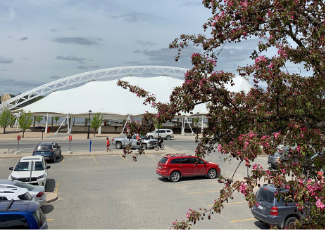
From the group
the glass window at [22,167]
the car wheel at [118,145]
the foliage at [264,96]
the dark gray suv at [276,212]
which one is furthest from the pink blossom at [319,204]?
the car wheel at [118,145]

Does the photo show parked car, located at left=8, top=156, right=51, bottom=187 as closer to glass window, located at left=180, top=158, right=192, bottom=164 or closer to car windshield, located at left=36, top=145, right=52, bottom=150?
car windshield, located at left=36, top=145, right=52, bottom=150

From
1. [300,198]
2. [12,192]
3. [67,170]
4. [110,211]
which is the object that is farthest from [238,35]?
[67,170]

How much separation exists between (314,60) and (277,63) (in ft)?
2.39

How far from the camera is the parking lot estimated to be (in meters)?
9.60

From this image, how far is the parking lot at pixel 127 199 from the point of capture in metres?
9.60

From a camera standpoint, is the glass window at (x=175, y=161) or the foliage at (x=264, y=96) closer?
the foliage at (x=264, y=96)

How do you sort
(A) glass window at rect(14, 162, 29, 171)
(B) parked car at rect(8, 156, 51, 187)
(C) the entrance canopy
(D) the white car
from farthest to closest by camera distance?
(C) the entrance canopy < (A) glass window at rect(14, 162, 29, 171) < (B) parked car at rect(8, 156, 51, 187) < (D) the white car

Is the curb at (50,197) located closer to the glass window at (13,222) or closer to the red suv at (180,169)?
the glass window at (13,222)

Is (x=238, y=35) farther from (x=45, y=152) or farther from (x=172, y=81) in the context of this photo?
(x=172, y=81)

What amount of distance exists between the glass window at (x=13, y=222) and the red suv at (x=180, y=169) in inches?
389

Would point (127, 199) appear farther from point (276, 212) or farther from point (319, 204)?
point (319, 204)

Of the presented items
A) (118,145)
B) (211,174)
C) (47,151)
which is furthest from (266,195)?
(118,145)

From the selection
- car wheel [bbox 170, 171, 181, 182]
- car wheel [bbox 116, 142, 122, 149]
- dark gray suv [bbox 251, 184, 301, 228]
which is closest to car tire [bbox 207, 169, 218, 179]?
car wheel [bbox 170, 171, 181, 182]

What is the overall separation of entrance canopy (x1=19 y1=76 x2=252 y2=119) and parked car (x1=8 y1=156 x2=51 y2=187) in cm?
3689
